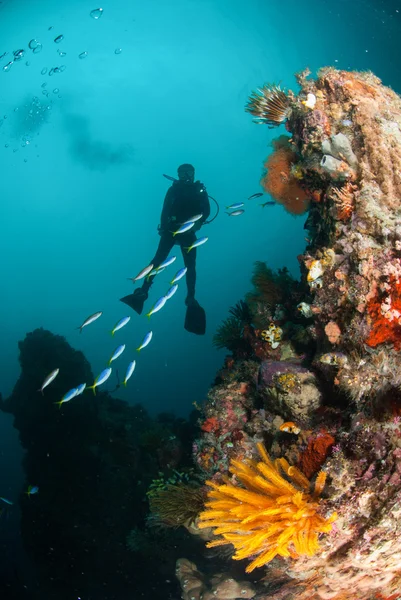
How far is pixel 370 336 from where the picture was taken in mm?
3246

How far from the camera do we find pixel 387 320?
3129 millimetres

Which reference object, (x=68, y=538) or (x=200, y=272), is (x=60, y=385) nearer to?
(x=68, y=538)

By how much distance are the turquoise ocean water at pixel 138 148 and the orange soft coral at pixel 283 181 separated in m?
28.7

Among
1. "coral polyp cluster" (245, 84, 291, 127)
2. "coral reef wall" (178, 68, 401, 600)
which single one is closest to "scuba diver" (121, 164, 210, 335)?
"coral reef wall" (178, 68, 401, 600)

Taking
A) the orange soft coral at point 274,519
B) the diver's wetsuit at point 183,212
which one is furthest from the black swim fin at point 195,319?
the orange soft coral at point 274,519

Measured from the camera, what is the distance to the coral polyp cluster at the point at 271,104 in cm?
569

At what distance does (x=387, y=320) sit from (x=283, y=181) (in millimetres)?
3630

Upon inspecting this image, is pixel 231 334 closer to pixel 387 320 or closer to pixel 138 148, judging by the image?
pixel 387 320

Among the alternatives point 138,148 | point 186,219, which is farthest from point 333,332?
point 138,148

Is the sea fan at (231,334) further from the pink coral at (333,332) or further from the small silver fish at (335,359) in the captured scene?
the small silver fish at (335,359)

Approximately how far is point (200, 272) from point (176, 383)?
5664cm

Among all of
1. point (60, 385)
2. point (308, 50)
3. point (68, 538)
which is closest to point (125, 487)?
point (68, 538)

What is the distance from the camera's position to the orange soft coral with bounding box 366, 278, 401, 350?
10.2 feet

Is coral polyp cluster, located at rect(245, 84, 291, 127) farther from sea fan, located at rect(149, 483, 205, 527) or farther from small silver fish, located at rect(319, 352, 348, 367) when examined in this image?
sea fan, located at rect(149, 483, 205, 527)
